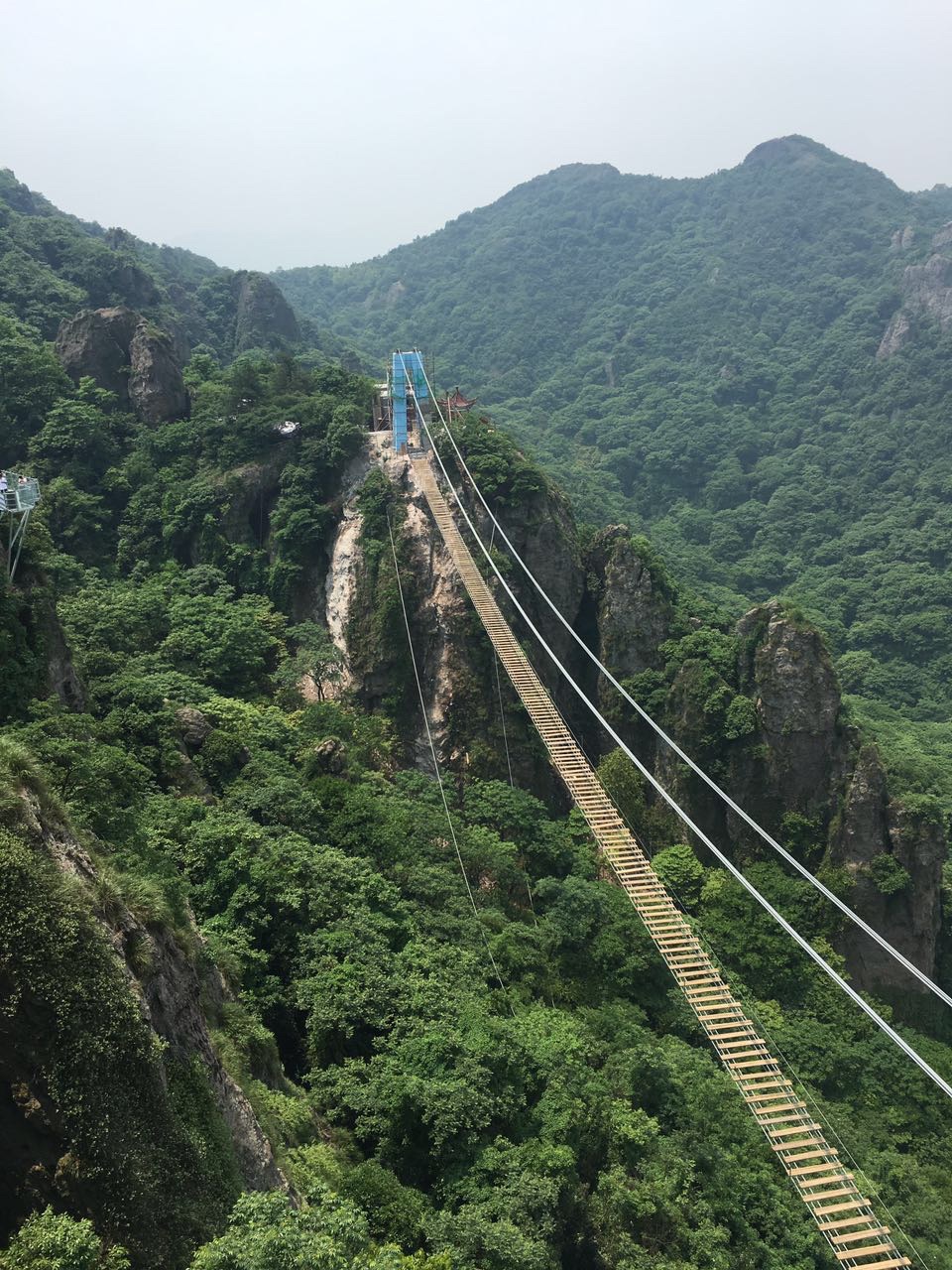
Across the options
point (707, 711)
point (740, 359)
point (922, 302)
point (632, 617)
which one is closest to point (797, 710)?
point (707, 711)

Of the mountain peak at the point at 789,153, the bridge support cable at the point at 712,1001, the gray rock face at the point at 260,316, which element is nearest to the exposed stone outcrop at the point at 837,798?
the bridge support cable at the point at 712,1001

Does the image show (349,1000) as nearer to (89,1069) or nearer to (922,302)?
(89,1069)

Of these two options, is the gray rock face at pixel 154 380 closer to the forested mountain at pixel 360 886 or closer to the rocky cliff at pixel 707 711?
the forested mountain at pixel 360 886

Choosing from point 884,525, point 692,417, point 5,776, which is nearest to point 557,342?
point 692,417

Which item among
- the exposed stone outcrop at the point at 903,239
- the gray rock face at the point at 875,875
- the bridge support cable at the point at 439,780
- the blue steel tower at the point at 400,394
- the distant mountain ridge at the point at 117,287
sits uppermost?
the exposed stone outcrop at the point at 903,239

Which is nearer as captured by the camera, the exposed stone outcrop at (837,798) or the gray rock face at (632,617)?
the exposed stone outcrop at (837,798)

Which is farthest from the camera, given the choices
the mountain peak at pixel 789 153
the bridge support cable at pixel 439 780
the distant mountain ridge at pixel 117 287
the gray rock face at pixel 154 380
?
the mountain peak at pixel 789 153

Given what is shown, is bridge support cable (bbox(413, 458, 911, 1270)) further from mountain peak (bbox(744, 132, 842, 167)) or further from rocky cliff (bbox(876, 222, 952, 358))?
mountain peak (bbox(744, 132, 842, 167))

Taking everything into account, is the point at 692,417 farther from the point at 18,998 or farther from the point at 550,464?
the point at 18,998
